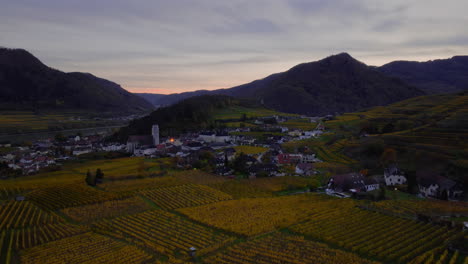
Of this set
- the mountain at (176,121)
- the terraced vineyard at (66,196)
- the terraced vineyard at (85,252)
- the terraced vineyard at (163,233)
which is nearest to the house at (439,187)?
the terraced vineyard at (163,233)

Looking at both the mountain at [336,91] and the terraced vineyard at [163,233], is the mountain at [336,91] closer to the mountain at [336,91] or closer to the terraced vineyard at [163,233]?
the mountain at [336,91]

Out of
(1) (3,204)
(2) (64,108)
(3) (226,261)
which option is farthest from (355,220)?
(2) (64,108)

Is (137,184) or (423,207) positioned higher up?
(423,207)

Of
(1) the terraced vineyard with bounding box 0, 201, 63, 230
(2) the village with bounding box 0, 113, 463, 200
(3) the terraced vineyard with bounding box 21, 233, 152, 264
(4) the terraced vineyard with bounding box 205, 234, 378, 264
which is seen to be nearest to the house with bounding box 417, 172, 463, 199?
(2) the village with bounding box 0, 113, 463, 200

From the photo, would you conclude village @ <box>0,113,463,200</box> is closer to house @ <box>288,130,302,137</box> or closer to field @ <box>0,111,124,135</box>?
house @ <box>288,130,302,137</box>

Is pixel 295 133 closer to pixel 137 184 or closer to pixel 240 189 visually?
pixel 240 189

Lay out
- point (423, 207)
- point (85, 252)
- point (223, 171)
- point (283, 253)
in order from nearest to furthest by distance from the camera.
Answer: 1. point (283, 253)
2. point (85, 252)
3. point (423, 207)
4. point (223, 171)

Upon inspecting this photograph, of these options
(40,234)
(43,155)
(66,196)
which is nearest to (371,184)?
(40,234)
